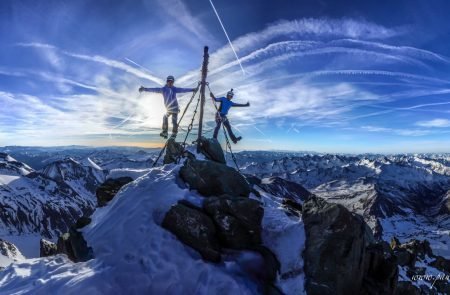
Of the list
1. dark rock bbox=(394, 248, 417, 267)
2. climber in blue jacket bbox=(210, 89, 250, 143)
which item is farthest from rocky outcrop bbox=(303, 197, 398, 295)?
dark rock bbox=(394, 248, 417, 267)

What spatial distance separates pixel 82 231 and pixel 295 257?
40.3 ft

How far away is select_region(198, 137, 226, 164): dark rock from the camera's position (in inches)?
1041

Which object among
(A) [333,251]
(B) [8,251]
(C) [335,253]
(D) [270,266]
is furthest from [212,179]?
(B) [8,251]

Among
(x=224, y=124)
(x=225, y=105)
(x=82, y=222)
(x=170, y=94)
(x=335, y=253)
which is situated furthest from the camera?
(x=224, y=124)

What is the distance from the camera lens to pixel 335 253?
15086 mm

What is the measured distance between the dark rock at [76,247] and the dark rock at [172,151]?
31.8 feet

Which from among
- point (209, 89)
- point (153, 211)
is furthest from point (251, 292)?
point (209, 89)

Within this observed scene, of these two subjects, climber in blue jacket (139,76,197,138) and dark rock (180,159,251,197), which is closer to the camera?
dark rock (180,159,251,197)

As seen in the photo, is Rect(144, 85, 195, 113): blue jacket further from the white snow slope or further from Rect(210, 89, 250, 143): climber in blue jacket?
the white snow slope

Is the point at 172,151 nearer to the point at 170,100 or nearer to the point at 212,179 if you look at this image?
the point at 170,100

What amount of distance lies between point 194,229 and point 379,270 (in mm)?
11283

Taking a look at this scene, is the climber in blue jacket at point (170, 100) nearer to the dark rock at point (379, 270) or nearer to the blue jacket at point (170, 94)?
the blue jacket at point (170, 94)

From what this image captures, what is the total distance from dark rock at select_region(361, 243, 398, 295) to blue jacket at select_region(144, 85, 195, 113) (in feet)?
54.7

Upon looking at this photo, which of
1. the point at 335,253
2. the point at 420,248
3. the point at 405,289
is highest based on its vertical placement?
the point at 335,253
